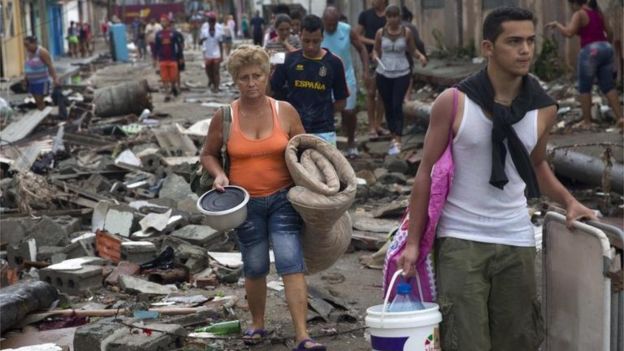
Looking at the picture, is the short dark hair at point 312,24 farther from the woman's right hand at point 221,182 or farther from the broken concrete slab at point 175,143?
the broken concrete slab at point 175,143

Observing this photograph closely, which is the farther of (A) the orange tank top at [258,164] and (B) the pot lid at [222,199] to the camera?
(A) the orange tank top at [258,164]

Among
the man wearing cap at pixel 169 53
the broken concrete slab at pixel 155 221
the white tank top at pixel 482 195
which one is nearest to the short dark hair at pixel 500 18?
the white tank top at pixel 482 195

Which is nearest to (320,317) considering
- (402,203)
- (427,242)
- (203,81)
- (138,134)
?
(427,242)

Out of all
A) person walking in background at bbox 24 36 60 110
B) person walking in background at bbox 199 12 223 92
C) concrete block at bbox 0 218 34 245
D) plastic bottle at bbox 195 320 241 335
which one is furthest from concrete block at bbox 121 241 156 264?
person walking in background at bbox 199 12 223 92

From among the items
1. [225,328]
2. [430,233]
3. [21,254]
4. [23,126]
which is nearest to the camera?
[430,233]

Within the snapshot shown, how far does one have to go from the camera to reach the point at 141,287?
7777 mm

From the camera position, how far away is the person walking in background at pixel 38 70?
2061 centimetres

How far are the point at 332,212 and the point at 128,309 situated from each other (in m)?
2.15

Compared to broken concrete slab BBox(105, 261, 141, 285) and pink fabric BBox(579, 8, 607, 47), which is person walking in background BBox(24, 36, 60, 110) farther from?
broken concrete slab BBox(105, 261, 141, 285)

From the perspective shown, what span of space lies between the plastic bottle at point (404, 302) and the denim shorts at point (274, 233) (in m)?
1.49

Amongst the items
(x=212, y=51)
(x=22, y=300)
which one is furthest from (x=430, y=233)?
(x=212, y=51)

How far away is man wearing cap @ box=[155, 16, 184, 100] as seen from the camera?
25703mm

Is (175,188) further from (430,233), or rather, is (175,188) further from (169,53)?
(169,53)

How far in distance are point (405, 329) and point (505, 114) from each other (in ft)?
2.85
